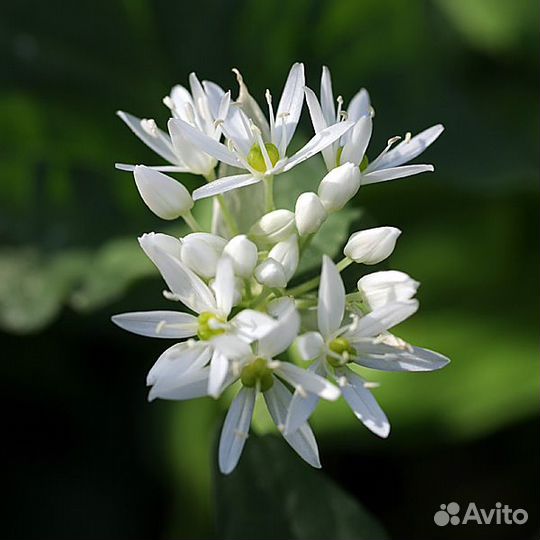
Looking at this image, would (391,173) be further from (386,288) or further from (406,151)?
(386,288)

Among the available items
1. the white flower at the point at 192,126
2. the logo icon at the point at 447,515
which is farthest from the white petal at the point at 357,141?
the logo icon at the point at 447,515

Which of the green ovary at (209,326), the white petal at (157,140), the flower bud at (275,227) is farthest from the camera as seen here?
the white petal at (157,140)

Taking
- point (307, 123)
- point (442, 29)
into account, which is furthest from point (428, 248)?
point (442, 29)

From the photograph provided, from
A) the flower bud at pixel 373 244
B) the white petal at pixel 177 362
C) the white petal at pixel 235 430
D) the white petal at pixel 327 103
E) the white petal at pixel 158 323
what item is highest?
the white petal at pixel 327 103

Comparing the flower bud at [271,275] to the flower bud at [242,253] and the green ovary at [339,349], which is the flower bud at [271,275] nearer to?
the flower bud at [242,253]

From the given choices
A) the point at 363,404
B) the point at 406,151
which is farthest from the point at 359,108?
the point at 363,404

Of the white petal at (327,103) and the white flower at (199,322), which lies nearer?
the white flower at (199,322)

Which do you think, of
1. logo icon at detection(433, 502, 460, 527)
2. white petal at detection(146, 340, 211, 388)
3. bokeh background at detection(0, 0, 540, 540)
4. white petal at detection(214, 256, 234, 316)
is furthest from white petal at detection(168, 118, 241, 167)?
logo icon at detection(433, 502, 460, 527)
